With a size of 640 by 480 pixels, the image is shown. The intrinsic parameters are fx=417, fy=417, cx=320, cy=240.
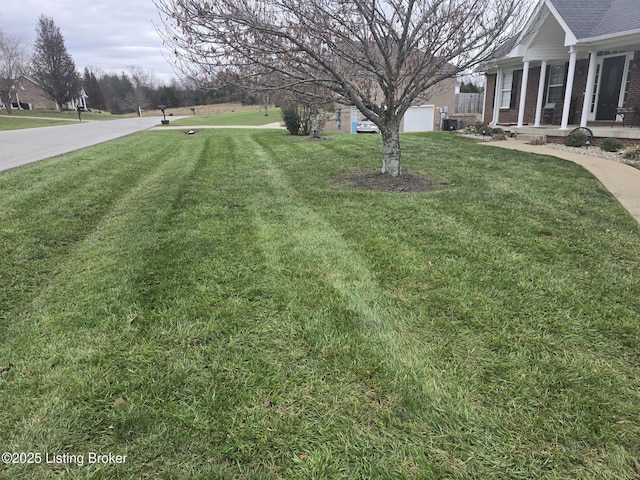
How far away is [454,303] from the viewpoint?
132 inches

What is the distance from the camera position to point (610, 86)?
14.1 m

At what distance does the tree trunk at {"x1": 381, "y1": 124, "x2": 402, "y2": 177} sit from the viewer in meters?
7.45

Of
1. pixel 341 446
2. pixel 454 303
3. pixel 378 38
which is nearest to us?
pixel 341 446

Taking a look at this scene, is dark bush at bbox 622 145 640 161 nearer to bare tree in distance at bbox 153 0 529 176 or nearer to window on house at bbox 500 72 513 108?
bare tree in distance at bbox 153 0 529 176

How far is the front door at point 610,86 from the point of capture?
45.0 ft

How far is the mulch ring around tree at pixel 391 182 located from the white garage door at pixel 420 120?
19098mm

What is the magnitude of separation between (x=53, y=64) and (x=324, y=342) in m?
64.4

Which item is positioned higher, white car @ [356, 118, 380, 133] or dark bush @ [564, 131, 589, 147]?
white car @ [356, 118, 380, 133]

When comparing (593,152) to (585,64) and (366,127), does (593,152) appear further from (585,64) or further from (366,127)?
(366,127)

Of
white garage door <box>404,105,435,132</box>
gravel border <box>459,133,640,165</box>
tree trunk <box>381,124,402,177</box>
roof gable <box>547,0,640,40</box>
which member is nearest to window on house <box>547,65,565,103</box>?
roof gable <box>547,0,640,40</box>

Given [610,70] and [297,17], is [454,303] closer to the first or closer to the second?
[297,17]

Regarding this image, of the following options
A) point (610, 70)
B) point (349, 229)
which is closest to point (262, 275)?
point (349, 229)

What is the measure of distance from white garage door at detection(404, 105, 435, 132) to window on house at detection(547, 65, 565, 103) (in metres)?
9.72

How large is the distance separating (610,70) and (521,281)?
1436 cm
